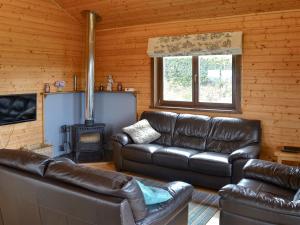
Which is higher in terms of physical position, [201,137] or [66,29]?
[66,29]

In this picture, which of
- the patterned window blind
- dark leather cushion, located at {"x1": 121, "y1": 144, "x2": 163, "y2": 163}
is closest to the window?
the patterned window blind

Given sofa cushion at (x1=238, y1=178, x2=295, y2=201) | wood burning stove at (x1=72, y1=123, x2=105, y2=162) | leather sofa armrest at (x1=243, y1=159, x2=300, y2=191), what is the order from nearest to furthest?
1. sofa cushion at (x1=238, y1=178, x2=295, y2=201)
2. leather sofa armrest at (x1=243, y1=159, x2=300, y2=191)
3. wood burning stove at (x1=72, y1=123, x2=105, y2=162)

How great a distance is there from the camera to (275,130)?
14.5ft

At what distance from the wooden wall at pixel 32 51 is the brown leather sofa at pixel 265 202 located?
12.1 feet

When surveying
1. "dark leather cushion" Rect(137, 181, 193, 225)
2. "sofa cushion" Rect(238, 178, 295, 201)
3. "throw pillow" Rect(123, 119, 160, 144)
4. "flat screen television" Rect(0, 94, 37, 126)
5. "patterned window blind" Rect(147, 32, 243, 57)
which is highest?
"patterned window blind" Rect(147, 32, 243, 57)

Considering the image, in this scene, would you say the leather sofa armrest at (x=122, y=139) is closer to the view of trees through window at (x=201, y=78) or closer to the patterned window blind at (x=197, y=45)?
the view of trees through window at (x=201, y=78)

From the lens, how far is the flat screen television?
15.3 ft

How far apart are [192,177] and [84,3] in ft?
11.2

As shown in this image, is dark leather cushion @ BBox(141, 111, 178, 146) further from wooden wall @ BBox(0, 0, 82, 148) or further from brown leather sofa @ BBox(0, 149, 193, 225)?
brown leather sofa @ BBox(0, 149, 193, 225)

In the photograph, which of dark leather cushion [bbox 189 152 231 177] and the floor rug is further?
dark leather cushion [bbox 189 152 231 177]

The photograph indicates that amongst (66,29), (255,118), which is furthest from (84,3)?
(255,118)

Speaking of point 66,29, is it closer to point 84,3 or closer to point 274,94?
point 84,3

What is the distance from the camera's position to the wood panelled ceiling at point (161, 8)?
4.29m

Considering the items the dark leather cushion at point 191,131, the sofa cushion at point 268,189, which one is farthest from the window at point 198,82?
the sofa cushion at point 268,189
